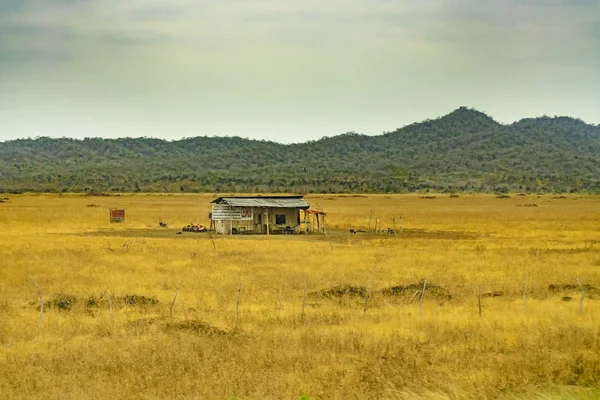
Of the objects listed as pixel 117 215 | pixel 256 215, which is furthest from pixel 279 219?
pixel 117 215

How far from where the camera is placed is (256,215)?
63344mm

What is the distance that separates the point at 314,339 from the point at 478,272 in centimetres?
1776

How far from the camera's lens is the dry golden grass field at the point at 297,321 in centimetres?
1684

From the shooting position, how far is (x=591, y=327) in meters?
22.4

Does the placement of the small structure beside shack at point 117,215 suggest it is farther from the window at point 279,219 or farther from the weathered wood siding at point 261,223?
the window at point 279,219

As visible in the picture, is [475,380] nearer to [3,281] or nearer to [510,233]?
[3,281]

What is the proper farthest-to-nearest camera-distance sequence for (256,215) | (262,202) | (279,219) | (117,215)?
(117,215) → (279,219) → (256,215) → (262,202)

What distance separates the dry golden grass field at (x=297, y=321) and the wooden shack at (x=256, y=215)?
32.7 ft

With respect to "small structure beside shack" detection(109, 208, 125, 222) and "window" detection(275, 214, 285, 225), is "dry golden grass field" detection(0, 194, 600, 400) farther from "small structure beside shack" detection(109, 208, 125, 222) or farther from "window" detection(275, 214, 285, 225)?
"small structure beside shack" detection(109, 208, 125, 222)

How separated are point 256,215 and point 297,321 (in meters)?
39.7

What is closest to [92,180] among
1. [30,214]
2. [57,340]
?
[30,214]

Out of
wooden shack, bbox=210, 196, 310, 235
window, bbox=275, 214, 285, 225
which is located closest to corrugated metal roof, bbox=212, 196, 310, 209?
wooden shack, bbox=210, 196, 310, 235

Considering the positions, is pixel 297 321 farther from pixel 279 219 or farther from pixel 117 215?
pixel 117 215

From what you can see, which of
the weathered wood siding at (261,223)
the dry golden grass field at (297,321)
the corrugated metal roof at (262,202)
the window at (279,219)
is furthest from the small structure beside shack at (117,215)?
the dry golden grass field at (297,321)
